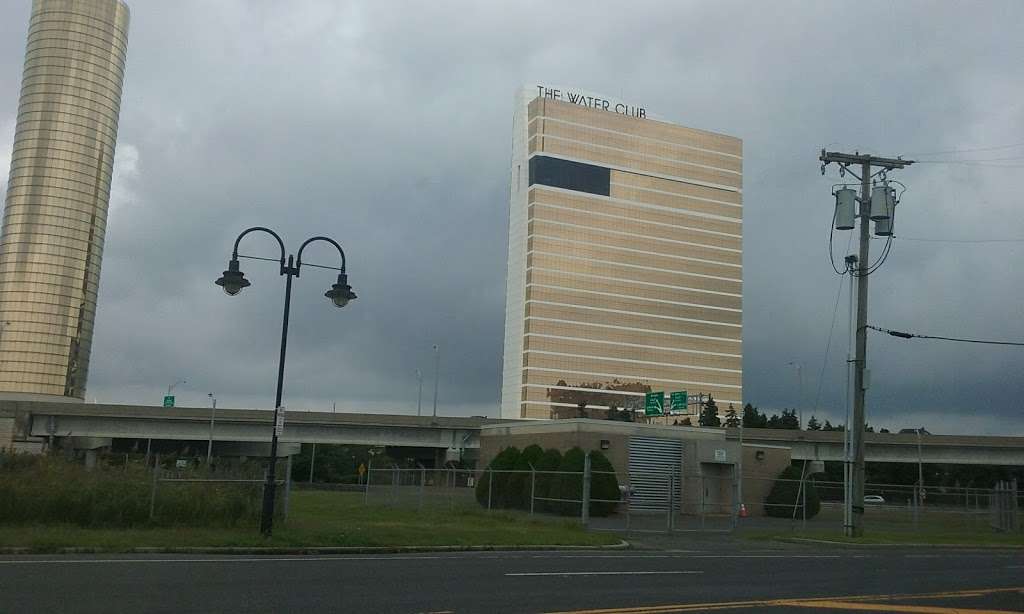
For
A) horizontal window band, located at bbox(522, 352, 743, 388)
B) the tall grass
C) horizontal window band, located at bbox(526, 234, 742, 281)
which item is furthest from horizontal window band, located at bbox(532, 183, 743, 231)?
the tall grass

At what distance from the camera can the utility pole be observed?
32.7 meters

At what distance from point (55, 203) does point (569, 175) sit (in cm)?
8942

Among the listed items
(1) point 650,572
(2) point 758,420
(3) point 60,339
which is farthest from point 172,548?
(3) point 60,339

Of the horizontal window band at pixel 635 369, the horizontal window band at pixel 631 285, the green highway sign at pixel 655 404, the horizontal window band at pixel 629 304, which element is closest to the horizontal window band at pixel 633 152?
the horizontal window band at pixel 631 285

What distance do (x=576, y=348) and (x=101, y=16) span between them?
103m

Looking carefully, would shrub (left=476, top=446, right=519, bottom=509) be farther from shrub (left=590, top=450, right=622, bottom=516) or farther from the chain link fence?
shrub (left=590, top=450, right=622, bottom=516)

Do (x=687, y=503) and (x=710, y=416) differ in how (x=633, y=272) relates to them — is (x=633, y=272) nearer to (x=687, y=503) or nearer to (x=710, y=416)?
(x=710, y=416)

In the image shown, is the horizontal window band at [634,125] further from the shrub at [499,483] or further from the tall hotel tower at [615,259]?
the shrub at [499,483]

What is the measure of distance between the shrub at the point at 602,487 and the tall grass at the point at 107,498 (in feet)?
62.6

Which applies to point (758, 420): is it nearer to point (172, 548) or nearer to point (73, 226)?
point (73, 226)

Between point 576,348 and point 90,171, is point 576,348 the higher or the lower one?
the lower one

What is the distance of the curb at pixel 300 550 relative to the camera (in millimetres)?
17781

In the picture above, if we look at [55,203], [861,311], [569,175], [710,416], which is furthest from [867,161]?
[55,203]

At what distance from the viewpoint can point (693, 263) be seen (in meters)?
184
